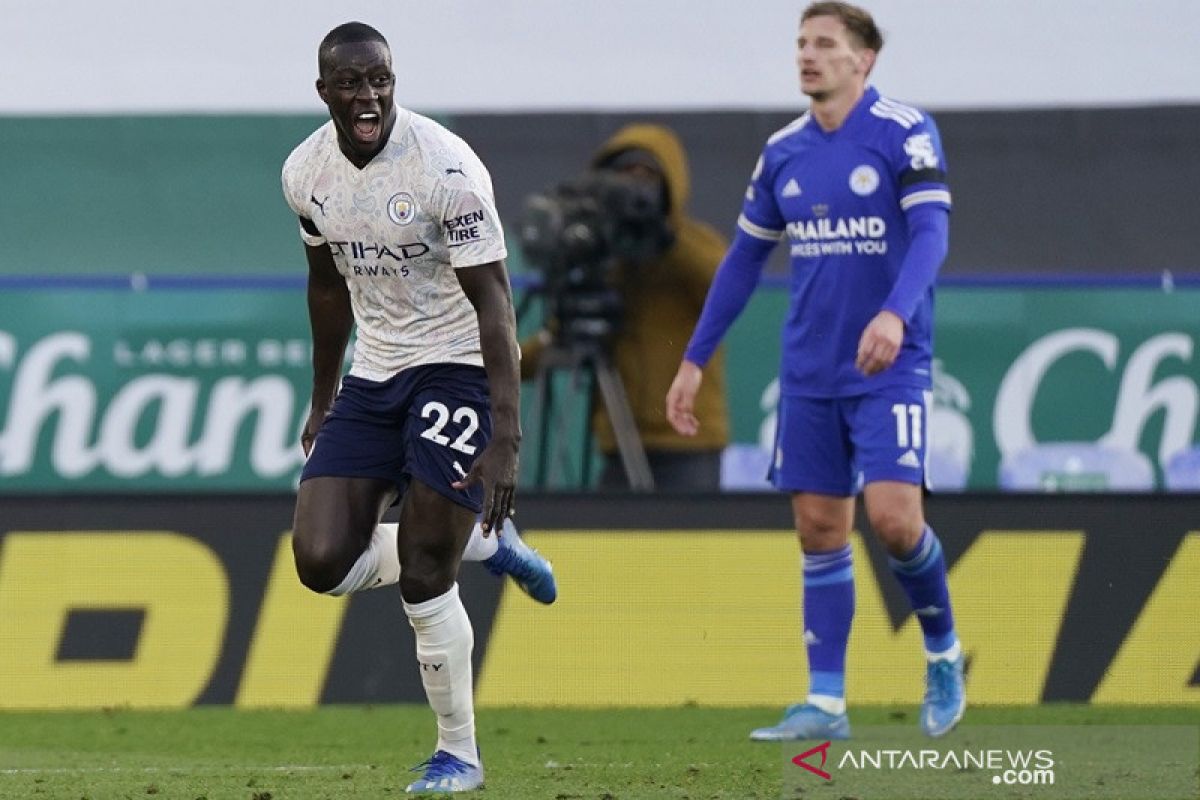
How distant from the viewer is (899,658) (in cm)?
883

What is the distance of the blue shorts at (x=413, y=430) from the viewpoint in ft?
20.0

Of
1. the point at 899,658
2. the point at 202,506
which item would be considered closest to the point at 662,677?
the point at 899,658

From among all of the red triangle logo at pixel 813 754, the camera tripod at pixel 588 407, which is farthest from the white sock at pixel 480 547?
the camera tripod at pixel 588 407

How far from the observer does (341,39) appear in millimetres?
5926

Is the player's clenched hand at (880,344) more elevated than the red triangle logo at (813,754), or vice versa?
the player's clenched hand at (880,344)

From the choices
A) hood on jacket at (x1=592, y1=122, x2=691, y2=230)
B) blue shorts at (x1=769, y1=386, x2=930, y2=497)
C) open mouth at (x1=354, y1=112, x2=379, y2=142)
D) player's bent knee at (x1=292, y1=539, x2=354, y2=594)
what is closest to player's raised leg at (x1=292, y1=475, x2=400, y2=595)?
player's bent knee at (x1=292, y1=539, x2=354, y2=594)

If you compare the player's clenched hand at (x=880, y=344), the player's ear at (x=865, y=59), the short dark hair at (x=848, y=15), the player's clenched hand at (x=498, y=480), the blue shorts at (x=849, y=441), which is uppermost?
the short dark hair at (x=848, y=15)

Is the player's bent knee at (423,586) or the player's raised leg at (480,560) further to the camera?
the player's raised leg at (480,560)

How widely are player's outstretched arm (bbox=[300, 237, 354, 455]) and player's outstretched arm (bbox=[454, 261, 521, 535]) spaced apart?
0.67 metres

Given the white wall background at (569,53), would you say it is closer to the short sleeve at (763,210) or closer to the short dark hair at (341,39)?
the short sleeve at (763,210)

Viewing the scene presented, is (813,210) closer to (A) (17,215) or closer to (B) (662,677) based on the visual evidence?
(B) (662,677)

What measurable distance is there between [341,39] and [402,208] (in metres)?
0.46

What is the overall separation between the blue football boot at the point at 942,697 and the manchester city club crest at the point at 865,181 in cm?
151

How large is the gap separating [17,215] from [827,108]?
7.11 metres
